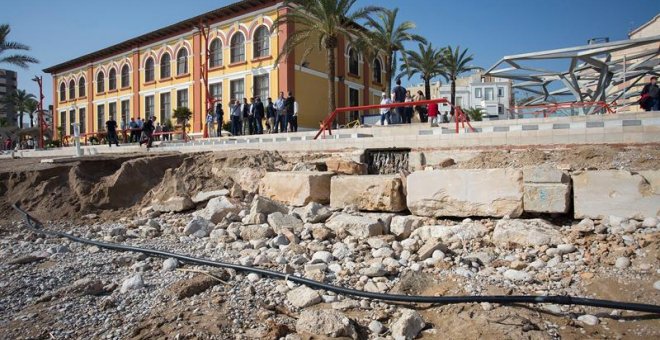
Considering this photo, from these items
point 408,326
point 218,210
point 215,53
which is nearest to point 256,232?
point 218,210

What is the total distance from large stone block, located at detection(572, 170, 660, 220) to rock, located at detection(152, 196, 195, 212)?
20.9ft

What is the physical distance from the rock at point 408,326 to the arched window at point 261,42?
80.7 feet

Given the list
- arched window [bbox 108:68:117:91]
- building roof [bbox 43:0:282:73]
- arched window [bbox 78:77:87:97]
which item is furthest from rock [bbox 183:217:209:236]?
arched window [bbox 78:77:87:97]

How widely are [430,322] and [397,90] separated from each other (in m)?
12.3

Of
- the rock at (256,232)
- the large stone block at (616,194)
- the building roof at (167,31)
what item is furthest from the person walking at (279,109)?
the large stone block at (616,194)

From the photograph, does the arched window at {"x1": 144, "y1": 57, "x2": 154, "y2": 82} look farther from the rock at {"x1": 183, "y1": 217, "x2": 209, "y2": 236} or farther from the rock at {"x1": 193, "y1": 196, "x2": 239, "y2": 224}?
the rock at {"x1": 183, "y1": 217, "x2": 209, "y2": 236}

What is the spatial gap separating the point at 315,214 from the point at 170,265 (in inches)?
89.5

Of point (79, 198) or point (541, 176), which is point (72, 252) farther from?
point (541, 176)

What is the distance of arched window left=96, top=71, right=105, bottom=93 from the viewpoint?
38250 mm

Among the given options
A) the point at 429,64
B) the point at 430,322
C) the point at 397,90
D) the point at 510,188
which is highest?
the point at 429,64

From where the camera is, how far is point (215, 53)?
1149 inches

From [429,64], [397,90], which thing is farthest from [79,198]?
[429,64]

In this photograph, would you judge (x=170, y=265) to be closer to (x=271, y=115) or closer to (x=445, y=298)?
(x=445, y=298)

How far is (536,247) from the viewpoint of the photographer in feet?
15.9
